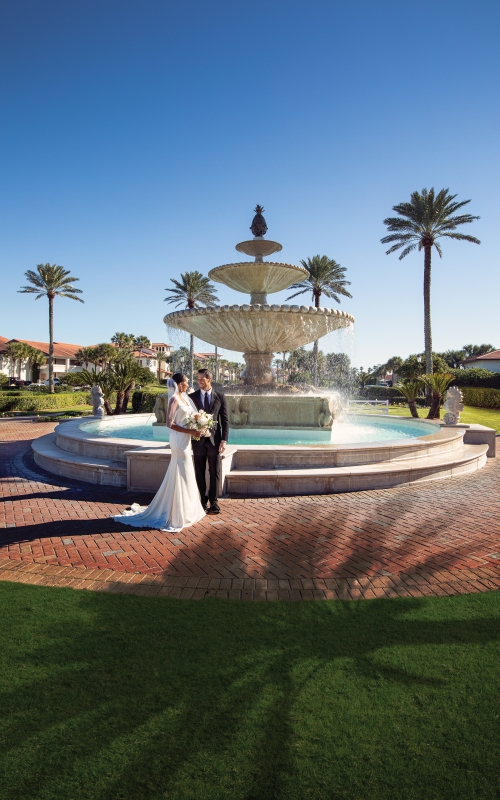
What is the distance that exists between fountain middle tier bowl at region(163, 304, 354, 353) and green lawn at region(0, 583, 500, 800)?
8.45 meters

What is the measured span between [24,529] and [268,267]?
32.2ft

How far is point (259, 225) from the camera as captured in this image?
14469 millimetres

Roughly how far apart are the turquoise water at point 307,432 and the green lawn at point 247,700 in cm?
629

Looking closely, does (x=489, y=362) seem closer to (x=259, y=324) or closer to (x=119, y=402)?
(x=119, y=402)

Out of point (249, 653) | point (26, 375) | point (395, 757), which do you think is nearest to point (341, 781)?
point (395, 757)

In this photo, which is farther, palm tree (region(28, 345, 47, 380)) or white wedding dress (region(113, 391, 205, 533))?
palm tree (region(28, 345, 47, 380))

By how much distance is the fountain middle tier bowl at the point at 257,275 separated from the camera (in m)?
13.1

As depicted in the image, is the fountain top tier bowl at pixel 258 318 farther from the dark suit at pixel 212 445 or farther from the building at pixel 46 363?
the building at pixel 46 363

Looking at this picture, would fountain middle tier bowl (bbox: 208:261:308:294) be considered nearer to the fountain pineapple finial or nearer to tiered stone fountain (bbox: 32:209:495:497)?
tiered stone fountain (bbox: 32:209:495:497)

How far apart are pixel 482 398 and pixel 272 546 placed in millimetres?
32392

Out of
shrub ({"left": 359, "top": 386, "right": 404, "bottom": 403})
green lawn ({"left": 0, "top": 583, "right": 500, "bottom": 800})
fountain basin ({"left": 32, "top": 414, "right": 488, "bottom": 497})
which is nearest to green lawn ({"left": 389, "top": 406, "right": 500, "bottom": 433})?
fountain basin ({"left": 32, "top": 414, "right": 488, "bottom": 497})

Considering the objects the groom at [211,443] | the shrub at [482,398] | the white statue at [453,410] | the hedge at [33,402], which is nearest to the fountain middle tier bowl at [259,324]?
the white statue at [453,410]

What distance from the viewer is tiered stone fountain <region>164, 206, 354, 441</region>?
11.4 metres

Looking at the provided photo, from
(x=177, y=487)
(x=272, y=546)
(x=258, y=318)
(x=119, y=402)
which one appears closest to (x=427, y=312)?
(x=119, y=402)
